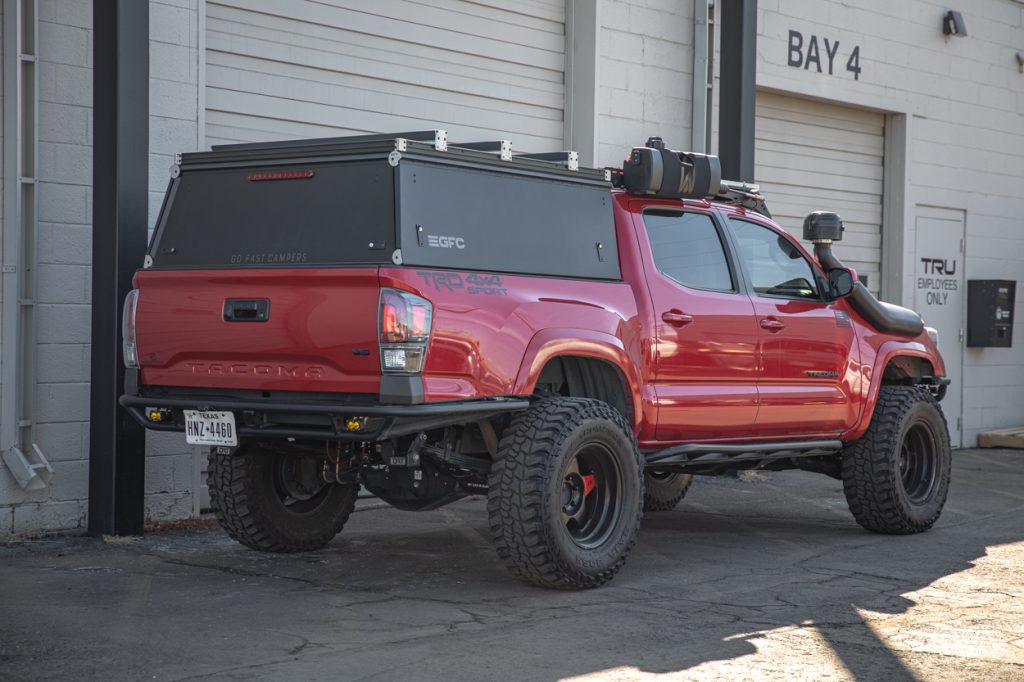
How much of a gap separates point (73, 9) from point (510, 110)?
13.4ft

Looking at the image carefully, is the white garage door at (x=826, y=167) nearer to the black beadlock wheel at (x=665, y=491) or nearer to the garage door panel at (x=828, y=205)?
the garage door panel at (x=828, y=205)

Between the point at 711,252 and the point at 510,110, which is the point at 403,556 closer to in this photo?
the point at 711,252

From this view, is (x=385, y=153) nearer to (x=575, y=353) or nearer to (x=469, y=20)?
(x=575, y=353)

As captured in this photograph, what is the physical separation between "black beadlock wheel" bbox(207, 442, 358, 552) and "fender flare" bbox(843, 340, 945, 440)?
10.4ft

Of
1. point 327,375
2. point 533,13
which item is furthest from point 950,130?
point 327,375

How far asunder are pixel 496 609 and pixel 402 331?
132cm

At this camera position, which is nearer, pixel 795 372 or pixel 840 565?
pixel 840 565

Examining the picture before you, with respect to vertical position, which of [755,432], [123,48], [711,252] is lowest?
[755,432]

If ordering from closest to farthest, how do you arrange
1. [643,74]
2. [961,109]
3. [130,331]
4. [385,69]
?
[130,331] < [385,69] < [643,74] < [961,109]

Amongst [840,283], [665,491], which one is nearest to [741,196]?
[840,283]

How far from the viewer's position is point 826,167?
1430 centimetres

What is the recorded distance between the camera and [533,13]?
37.7 ft

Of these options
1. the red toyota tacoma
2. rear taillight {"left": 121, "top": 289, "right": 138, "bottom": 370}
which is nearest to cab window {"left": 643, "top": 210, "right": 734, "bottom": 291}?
the red toyota tacoma

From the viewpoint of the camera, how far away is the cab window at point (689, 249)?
748 cm
